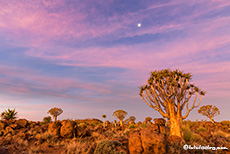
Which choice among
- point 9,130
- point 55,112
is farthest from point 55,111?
point 9,130

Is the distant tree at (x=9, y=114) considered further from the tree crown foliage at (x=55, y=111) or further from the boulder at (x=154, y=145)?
the boulder at (x=154, y=145)

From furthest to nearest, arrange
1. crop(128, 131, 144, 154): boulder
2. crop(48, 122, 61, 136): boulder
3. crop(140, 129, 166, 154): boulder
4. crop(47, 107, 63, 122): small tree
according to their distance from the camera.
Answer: crop(47, 107, 63, 122): small tree < crop(48, 122, 61, 136): boulder < crop(128, 131, 144, 154): boulder < crop(140, 129, 166, 154): boulder

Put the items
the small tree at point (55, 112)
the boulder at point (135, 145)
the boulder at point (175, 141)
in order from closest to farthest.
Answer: the boulder at point (135, 145) → the boulder at point (175, 141) → the small tree at point (55, 112)

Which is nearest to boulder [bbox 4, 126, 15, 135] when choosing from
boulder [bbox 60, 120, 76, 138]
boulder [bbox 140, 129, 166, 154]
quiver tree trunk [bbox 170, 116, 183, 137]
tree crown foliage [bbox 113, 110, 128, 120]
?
boulder [bbox 60, 120, 76, 138]

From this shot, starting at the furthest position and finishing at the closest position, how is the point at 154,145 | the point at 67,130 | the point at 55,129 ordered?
1. the point at 55,129
2. the point at 67,130
3. the point at 154,145

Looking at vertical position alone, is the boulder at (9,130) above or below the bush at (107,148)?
above

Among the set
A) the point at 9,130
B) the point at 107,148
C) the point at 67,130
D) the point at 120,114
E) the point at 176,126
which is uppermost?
the point at 120,114

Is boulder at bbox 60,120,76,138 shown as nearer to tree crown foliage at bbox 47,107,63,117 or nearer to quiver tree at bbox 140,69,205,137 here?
quiver tree at bbox 140,69,205,137

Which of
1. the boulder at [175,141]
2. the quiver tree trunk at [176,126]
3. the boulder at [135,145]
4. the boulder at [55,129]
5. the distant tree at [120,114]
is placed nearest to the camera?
the boulder at [135,145]

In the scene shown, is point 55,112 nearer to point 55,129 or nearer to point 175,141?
point 55,129

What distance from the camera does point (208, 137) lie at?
15.1 meters

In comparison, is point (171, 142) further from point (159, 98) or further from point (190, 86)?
point (190, 86)

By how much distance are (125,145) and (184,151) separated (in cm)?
374

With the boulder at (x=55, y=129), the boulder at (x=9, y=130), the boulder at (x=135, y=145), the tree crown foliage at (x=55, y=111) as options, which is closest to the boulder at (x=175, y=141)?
the boulder at (x=135, y=145)
